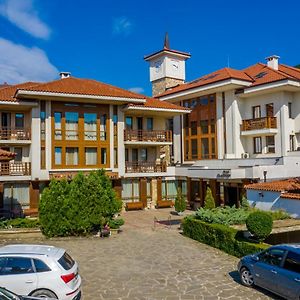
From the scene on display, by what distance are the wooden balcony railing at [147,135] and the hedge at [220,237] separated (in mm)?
12892

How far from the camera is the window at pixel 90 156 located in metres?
29.4

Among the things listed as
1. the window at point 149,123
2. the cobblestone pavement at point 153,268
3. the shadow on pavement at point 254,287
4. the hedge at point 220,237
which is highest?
the window at point 149,123

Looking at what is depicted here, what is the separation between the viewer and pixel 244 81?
31.1 metres

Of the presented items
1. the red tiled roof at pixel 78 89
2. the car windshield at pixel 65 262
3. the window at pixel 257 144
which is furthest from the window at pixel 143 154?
the car windshield at pixel 65 262

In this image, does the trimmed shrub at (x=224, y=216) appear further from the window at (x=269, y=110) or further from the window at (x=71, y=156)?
the window at (x=269, y=110)

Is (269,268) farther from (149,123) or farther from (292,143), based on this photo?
(149,123)

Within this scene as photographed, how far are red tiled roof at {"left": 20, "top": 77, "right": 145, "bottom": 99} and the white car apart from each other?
1887 cm

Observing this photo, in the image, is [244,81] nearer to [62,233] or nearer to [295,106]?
[295,106]

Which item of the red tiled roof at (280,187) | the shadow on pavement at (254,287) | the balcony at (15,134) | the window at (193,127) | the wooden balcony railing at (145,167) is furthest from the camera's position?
the window at (193,127)

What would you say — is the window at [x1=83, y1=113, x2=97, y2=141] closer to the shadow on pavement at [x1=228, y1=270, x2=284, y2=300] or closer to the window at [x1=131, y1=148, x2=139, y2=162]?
the window at [x1=131, y1=148, x2=139, y2=162]

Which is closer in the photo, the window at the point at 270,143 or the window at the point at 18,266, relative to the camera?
the window at the point at 18,266

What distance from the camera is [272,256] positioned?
Result: 35.8ft

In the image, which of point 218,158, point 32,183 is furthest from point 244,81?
point 32,183

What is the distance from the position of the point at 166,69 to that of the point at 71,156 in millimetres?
19596
